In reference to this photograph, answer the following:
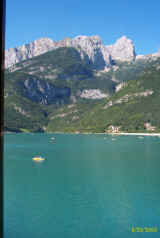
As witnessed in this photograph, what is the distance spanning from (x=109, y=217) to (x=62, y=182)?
1857 centimetres

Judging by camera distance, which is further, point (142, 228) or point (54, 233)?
point (142, 228)

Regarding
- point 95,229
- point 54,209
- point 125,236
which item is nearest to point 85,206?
point 54,209

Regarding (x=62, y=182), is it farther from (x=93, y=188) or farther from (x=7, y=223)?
(x=7, y=223)

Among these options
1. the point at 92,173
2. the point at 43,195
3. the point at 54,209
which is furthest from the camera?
the point at 92,173

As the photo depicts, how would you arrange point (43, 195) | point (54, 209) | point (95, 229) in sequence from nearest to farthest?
point (95, 229)
point (54, 209)
point (43, 195)

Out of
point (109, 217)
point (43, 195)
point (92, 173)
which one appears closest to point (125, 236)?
point (109, 217)

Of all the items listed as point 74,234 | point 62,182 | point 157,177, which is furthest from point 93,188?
point 74,234

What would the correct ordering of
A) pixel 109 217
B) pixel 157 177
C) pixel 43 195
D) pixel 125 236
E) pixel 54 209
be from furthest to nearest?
pixel 157 177, pixel 43 195, pixel 54 209, pixel 109 217, pixel 125 236

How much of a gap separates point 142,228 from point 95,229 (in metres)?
4.35

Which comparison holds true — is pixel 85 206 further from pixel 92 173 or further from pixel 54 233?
pixel 92 173

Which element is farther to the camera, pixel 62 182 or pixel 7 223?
pixel 62 182

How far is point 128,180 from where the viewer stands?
47312mm

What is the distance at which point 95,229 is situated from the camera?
2486 cm

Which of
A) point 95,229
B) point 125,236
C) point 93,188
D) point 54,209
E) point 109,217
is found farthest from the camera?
point 93,188
